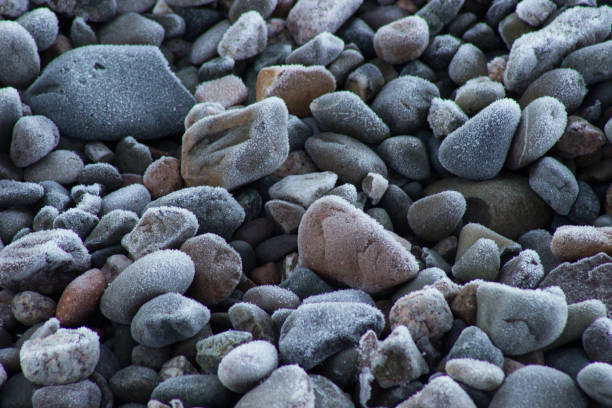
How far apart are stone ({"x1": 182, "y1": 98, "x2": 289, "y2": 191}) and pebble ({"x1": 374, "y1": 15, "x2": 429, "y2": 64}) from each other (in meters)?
0.46

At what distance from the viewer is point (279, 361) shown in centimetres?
89

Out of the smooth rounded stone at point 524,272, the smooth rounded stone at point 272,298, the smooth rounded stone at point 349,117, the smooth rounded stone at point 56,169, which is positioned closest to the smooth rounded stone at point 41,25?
the smooth rounded stone at point 56,169

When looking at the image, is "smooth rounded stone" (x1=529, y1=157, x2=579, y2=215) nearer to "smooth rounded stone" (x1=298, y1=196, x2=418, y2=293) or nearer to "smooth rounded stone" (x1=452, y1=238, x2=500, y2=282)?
"smooth rounded stone" (x1=452, y1=238, x2=500, y2=282)

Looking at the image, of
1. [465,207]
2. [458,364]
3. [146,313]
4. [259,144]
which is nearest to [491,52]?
[465,207]

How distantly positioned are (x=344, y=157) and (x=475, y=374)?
676 millimetres

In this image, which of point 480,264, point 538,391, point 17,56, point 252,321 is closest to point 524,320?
point 538,391

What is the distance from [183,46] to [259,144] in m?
0.70

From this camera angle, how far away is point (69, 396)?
0.87 meters

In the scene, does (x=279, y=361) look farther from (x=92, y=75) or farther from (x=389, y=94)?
(x=92, y=75)

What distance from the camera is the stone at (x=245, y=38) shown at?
64.7 inches

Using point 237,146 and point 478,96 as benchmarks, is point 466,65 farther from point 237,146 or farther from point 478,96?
point 237,146

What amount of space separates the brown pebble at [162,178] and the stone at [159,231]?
22 centimetres

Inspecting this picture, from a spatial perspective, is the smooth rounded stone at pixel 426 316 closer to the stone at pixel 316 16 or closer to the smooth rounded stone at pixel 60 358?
the smooth rounded stone at pixel 60 358

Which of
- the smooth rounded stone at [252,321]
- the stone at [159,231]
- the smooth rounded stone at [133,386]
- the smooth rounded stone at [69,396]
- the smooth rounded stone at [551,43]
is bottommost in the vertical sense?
the smooth rounded stone at [133,386]
